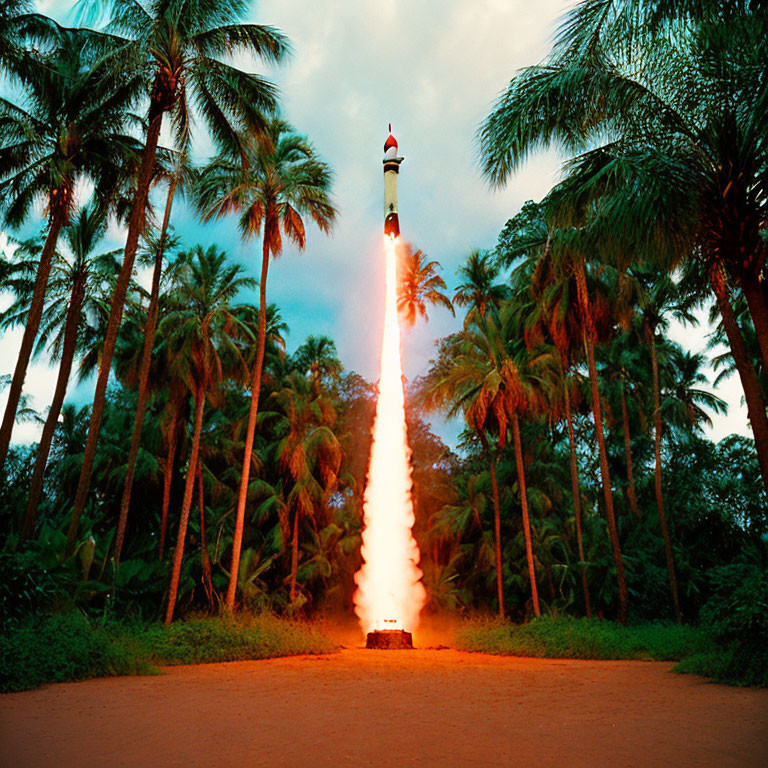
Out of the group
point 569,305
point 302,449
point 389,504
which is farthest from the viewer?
point 302,449

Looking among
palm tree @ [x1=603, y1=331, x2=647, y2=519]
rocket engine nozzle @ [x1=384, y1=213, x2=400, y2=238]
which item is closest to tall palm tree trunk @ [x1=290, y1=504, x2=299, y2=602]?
rocket engine nozzle @ [x1=384, y1=213, x2=400, y2=238]

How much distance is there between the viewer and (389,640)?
869 inches

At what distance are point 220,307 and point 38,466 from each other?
7.49 m

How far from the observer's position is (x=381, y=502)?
27.3m

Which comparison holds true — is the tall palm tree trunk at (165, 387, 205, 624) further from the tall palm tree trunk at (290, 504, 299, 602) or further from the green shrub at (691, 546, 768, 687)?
the green shrub at (691, 546, 768, 687)

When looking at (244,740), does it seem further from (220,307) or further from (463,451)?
(463,451)

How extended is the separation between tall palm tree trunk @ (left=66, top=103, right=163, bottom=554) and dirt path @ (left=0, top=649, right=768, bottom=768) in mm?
6869

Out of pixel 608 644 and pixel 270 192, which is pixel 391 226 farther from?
pixel 608 644

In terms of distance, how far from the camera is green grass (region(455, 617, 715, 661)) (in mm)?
17750

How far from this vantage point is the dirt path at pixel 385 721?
644cm

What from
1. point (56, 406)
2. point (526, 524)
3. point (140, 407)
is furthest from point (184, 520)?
point (526, 524)

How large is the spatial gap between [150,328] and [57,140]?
6.39 m

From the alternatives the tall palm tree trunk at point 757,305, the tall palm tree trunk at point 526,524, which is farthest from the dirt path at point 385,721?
the tall palm tree trunk at point 526,524

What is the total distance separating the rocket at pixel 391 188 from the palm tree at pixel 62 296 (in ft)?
34.7
